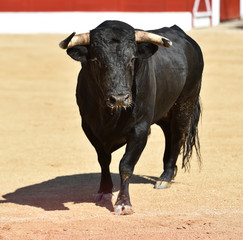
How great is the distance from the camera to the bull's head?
556 centimetres

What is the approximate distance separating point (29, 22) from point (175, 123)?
16071mm

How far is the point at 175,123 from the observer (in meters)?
7.34

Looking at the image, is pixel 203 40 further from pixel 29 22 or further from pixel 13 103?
pixel 13 103

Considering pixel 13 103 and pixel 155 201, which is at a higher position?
pixel 155 201

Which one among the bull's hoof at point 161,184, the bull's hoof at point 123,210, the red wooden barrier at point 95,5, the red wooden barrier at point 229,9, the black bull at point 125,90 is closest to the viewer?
the black bull at point 125,90

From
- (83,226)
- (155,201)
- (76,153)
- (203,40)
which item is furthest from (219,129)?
(203,40)

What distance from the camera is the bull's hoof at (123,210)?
5.83m

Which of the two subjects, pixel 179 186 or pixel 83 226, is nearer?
pixel 83 226

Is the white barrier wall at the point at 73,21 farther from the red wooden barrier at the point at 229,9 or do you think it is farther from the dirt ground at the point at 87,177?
the dirt ground at the point at 87,177

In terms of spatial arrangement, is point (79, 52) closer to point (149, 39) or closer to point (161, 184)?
point (149, 39)

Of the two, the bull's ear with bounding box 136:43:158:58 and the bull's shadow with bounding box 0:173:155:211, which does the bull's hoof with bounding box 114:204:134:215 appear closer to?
the bull's shadow with bounding box 0:173:155:211

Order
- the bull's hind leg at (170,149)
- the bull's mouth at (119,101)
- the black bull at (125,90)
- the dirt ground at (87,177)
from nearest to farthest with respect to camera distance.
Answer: the dirt ground at (87,177) → the bull's mouth at (119,101) → the black bull at (125,90) → the bull's hind leg at (170,149)

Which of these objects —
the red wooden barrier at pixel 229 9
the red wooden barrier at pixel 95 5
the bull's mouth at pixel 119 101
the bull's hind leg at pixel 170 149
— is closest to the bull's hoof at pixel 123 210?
the bull's mouth at pixel 119 101

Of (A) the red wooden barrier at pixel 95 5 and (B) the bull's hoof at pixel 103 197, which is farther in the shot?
(A) the red wooden barrier at pixel 95 5
